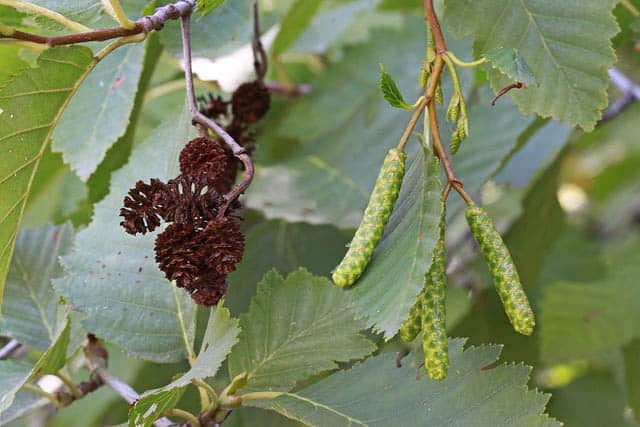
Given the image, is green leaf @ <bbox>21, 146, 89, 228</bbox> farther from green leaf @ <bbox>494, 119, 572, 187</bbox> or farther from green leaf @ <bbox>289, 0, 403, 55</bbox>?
green leaf @ <bbox>494, 119, 572, 187</bbox>

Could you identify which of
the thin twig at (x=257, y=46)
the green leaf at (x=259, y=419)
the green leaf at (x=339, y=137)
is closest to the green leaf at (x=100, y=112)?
the thin twig at (x=257, y=46)

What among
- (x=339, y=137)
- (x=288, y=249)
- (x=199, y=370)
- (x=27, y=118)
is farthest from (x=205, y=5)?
(x=339, y=137)

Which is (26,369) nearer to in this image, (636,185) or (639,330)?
(639,330)

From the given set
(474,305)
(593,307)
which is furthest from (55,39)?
(593,307)

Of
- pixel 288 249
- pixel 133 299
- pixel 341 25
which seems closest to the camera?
pixel 133 299

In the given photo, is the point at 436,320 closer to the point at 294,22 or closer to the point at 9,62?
the point at 9,62
